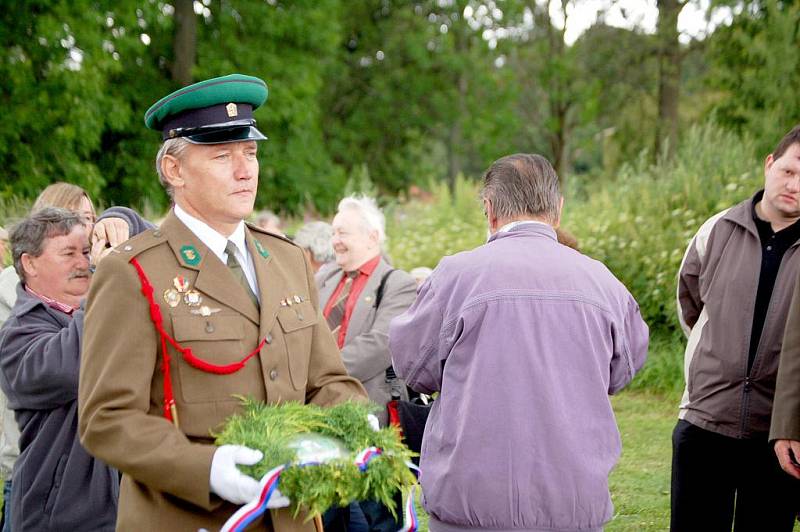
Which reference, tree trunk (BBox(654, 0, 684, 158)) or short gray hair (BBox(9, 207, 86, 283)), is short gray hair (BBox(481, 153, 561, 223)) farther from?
tree trunk (BBox(654, 0, 684, 158))

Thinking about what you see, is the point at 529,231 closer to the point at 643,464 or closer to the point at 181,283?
the point at 181,283

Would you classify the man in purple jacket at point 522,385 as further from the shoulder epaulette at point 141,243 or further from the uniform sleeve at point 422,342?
the shoulder epaulette at point 141,243

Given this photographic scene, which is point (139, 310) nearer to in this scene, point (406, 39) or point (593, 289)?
point (593, 289)

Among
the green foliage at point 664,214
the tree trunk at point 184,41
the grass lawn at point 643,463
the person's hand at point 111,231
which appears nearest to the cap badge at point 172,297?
the person's hand at point 111,231

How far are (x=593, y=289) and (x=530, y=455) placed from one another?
Answer: 61 cm

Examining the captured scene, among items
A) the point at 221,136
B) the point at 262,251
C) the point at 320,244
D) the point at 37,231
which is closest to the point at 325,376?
the point at 262,251

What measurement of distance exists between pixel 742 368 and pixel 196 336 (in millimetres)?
2429

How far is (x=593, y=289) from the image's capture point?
3.22m

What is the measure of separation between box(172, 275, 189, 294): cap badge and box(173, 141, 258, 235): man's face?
20 centimetres

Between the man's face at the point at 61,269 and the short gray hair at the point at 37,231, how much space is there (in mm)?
20

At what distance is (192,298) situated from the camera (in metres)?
2.56

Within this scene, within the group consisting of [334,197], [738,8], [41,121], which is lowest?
[334,197]

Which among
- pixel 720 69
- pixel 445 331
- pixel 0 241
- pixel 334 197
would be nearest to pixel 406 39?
pixel 334 197

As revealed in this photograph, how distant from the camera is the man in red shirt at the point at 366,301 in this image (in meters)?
5.07
